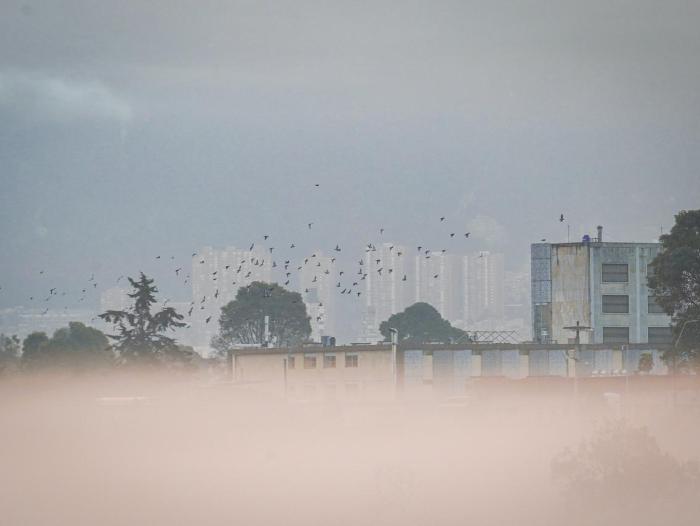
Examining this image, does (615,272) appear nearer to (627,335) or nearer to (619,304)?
(619,304)

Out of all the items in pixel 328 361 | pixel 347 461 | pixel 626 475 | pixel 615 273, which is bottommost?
pixel 347 461

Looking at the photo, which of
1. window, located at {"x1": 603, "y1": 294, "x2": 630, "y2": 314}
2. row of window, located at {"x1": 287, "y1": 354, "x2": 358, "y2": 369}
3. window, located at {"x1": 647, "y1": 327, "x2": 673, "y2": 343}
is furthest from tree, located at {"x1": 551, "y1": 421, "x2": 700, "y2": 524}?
window, located at {"x1": 647, "y1": 327, "x2": 673, "y2": 343}

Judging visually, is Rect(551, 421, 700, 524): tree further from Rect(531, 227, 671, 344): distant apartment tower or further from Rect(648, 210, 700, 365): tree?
Rect(531, 227, 671, 344): distant apartment tower

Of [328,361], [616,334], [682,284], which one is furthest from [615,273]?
[328,361]

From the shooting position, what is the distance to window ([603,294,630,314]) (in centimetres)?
16675

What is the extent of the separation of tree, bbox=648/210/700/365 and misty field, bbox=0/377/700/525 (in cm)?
502

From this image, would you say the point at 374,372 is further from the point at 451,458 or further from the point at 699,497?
the point at 699,497

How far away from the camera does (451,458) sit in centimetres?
12444

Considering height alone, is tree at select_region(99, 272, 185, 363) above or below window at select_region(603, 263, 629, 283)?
below

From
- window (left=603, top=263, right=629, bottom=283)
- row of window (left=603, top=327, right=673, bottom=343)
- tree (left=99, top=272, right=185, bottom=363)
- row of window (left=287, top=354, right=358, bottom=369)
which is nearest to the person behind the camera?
row of window (left=287, top=354, right=358, bottom=369)

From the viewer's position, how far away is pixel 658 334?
168 m

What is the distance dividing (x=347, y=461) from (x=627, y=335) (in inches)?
2024

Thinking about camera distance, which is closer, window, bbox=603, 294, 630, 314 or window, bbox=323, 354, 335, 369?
window, bbox=323, 354, 335, 369

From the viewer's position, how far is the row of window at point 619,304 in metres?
167
